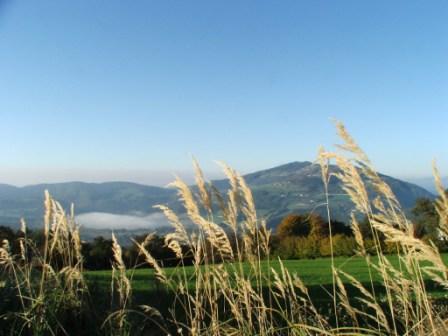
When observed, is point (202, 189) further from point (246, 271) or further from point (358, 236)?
point (246, 271)

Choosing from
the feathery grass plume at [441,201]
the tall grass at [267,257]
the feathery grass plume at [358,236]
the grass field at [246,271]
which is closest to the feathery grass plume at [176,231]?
the tall grass at [267,257]

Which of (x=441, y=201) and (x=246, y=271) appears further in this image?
(x=246, y=271)

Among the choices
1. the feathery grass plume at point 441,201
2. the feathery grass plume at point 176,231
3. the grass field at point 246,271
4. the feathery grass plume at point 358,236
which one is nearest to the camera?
the feathery grass plume at point 441,201

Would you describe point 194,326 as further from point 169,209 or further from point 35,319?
point 35,319

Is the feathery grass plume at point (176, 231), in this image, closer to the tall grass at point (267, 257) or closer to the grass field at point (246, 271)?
the tall grass at point (267, 257)

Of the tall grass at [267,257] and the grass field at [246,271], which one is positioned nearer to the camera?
the tall grass at [267,257]

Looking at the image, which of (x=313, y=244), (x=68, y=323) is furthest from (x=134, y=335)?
(x=313, y=244)

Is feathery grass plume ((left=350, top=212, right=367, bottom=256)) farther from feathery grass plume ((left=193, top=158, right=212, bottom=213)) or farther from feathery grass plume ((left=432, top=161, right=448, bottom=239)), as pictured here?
feathery grass plume ((left=193, top=158, right=212, bottom=213))

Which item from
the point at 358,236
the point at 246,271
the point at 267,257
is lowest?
the point at 246,271

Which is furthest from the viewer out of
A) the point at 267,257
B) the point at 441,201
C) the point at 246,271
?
the point at 246,271

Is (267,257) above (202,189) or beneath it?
beneath

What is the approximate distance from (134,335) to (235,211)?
1.32 metres

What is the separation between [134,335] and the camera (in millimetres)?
3529

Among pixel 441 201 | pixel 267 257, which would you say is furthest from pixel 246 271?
pixel 441 201
